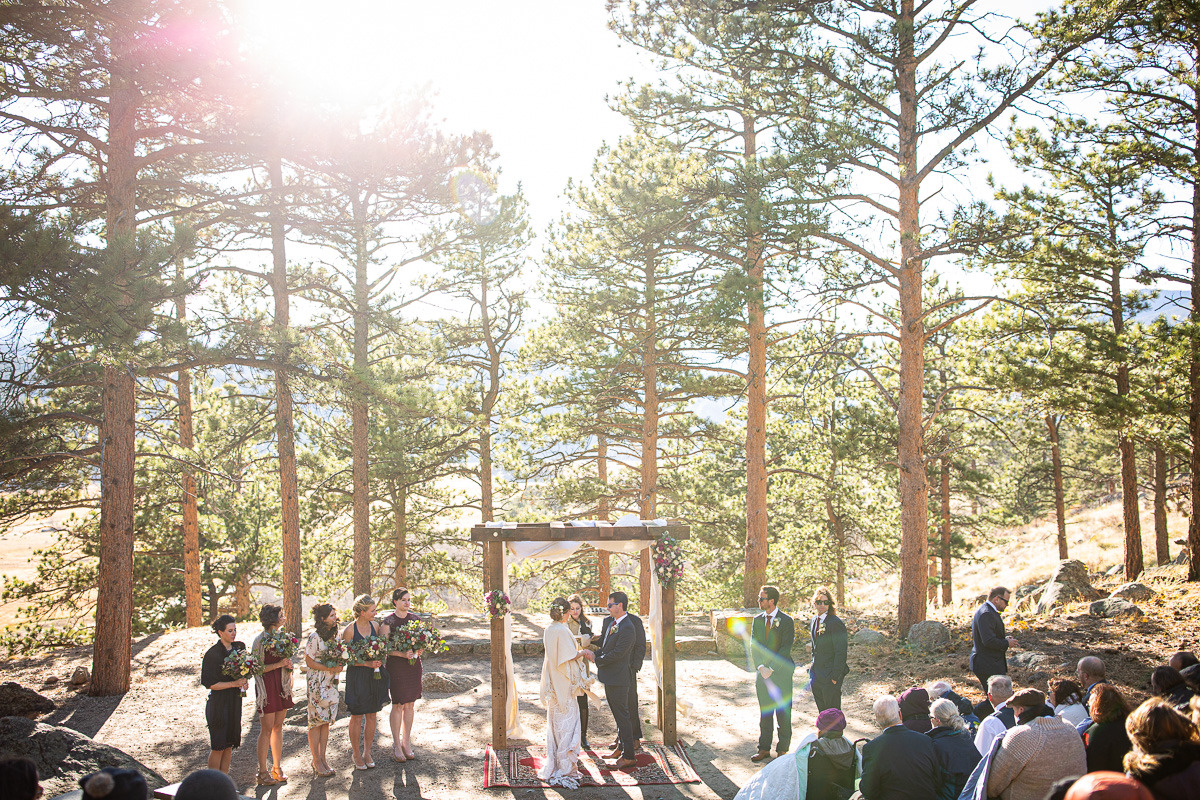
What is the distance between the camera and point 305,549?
1898cm

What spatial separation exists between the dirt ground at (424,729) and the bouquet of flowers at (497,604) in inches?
64.4

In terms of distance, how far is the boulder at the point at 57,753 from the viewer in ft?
19.2

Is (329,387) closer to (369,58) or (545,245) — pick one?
(369,58)

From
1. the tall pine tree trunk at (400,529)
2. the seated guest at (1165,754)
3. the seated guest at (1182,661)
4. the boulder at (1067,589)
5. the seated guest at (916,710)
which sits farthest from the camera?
the tall pine tree trunk at (400,529)

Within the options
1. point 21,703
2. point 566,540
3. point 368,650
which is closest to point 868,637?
point 566,540

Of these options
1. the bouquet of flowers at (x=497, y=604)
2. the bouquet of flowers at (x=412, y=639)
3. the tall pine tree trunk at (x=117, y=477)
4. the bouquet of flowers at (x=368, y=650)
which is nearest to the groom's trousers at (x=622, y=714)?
the bouquet of flowers at (x=497, y=604)

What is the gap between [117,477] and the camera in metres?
10.8

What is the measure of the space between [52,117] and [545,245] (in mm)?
10160

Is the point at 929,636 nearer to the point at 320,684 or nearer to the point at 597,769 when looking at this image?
the point at 597,769

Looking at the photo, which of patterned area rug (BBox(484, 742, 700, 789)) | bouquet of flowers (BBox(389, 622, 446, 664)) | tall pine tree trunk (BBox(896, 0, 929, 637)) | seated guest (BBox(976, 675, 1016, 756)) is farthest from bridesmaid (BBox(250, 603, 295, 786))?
tall pine tree trunk (BBox(896, 0, 929, 637))

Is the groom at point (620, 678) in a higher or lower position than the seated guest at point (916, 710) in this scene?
lower

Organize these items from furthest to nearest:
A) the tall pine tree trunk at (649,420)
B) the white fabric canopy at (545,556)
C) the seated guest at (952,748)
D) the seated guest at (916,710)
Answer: the tall pine tree trunk at (649,420) → the white fabric canopy at (545,556) → the seated guest at (952,748) → the seated guest at (916,710)

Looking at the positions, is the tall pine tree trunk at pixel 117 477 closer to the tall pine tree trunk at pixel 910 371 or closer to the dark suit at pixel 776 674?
the dark suit at pixel 776 674

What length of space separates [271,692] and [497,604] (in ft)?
8.53
